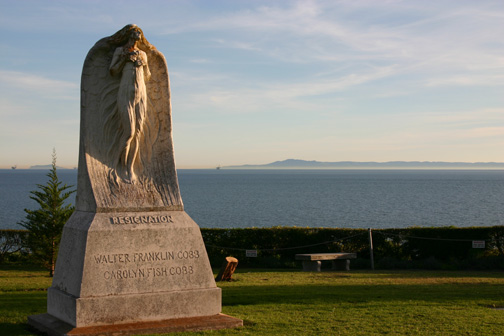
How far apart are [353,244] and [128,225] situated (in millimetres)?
14117

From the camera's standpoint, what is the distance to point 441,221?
1919 inches

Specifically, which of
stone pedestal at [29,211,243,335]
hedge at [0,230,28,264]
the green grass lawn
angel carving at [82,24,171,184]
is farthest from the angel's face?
hedge at [0,230,28,264]

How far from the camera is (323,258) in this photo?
18.2m

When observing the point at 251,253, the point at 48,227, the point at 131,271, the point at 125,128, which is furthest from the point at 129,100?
the point at 251,253

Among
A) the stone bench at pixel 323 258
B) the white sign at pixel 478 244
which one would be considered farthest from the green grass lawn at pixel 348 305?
the white sign at pixel 478 244

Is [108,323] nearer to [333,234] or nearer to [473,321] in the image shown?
[473,321]

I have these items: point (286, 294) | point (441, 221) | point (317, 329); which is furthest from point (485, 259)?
point (441, 221)

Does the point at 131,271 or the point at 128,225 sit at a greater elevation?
the point at 128,225

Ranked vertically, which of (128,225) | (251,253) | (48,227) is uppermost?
(128,225)

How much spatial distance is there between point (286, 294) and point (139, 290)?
4.03 meters

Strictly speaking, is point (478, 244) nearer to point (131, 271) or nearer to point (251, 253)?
point (251, 253)

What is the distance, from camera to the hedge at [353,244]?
19812 millimetres

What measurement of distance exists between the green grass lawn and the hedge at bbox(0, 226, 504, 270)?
492 centimetres

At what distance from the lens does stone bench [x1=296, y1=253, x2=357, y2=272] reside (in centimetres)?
1816
